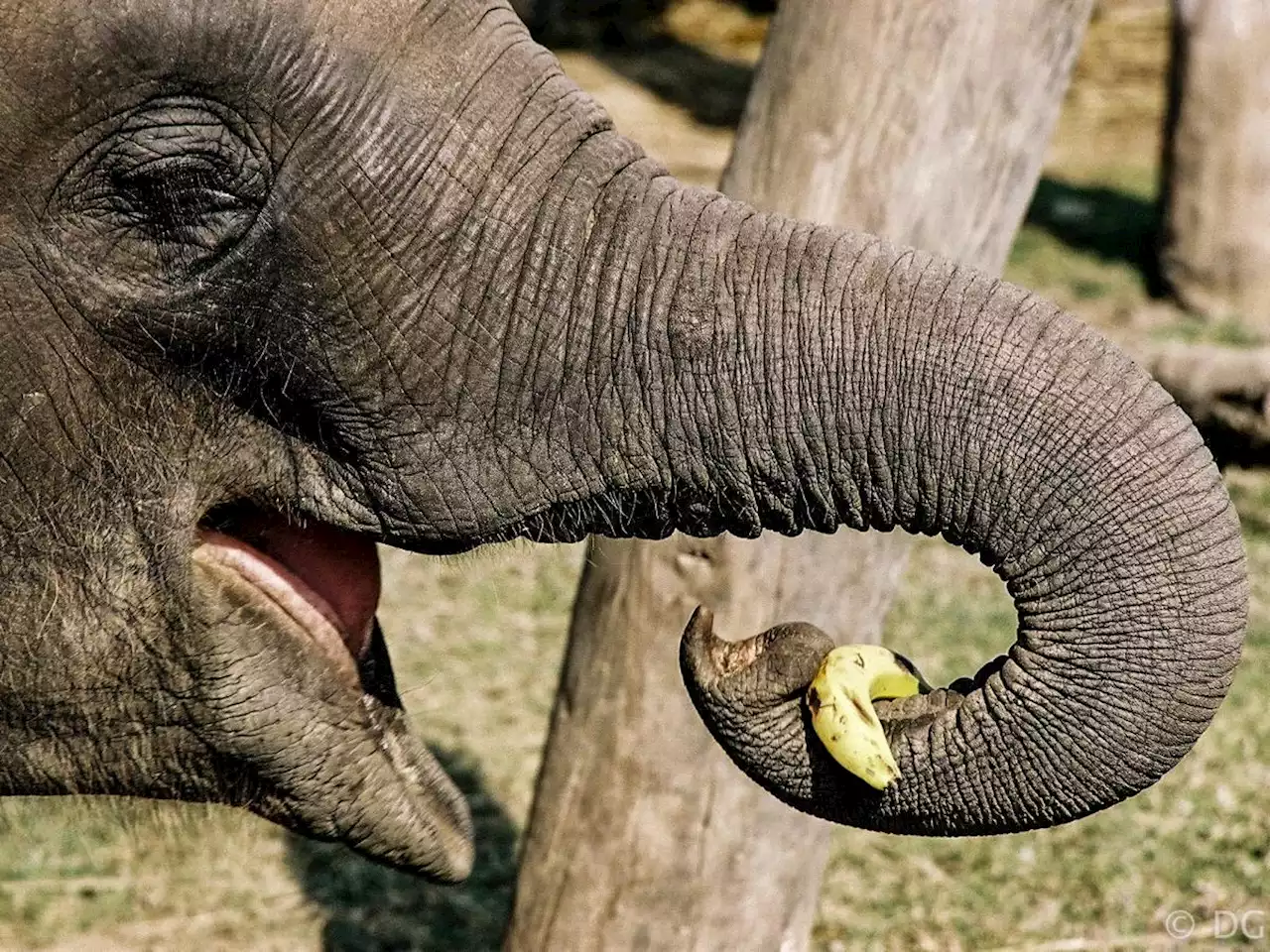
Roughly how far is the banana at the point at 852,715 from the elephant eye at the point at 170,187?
2.81 feet

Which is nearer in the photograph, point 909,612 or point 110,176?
point 110,176

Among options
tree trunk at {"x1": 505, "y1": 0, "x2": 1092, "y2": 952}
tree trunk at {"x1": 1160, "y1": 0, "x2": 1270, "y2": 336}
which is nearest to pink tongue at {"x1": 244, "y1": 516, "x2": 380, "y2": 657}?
tree trunk at {"x1": 505, "y1": 0, "x2": 1092, "y2": 952}

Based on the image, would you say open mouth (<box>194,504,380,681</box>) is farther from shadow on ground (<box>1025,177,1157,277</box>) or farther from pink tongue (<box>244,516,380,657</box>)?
shadow on ground (<box>1025,177,1157,277</box>)

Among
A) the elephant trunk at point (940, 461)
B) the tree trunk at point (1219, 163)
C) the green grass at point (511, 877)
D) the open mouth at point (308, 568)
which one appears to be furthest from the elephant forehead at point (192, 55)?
the tree trunk at point (1219, 163)

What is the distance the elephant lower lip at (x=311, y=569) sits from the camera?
2398mm

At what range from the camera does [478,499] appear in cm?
228

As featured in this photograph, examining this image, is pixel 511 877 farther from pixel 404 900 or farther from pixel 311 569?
pixel 311 569

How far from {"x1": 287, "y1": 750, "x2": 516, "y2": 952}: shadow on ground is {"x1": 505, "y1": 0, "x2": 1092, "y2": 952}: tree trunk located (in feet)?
2.47

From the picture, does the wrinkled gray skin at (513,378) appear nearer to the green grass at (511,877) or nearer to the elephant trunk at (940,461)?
the elephant trunk at (940,461)

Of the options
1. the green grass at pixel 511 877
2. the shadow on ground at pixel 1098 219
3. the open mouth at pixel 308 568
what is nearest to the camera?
the open mouth at pixel 308 568

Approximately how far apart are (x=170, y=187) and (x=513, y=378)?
1.46 feet

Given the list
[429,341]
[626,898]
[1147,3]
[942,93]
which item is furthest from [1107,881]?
[1147,3]

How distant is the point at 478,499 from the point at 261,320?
330mm

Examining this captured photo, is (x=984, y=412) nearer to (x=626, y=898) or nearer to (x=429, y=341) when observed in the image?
(x=429, y=341)
